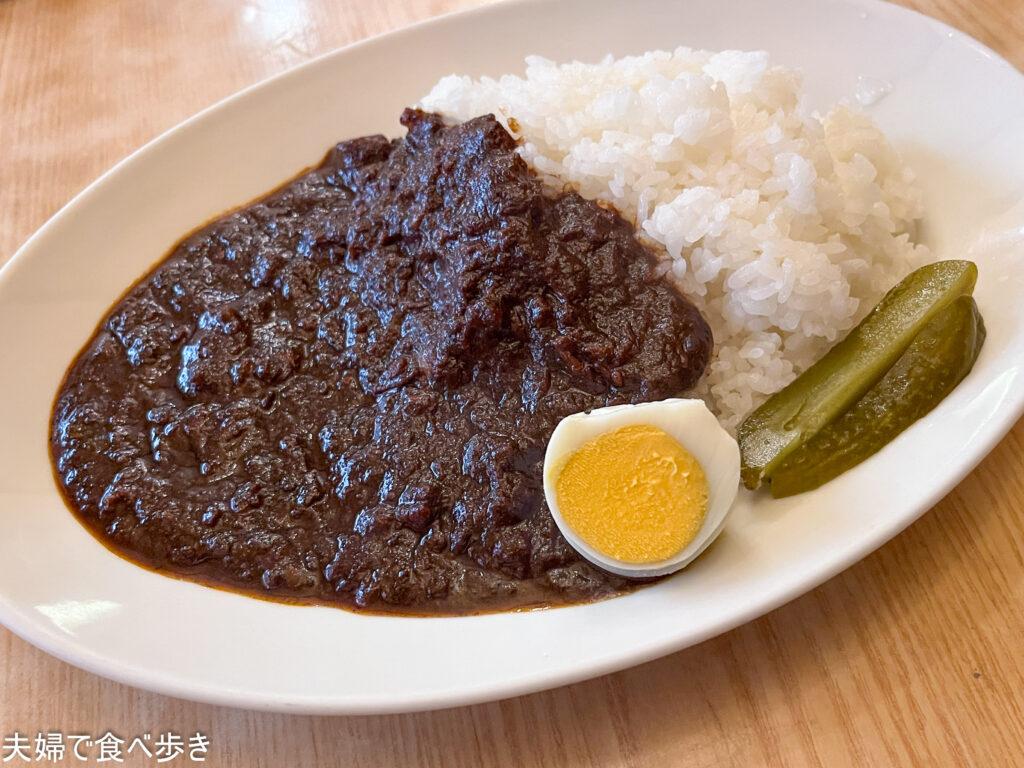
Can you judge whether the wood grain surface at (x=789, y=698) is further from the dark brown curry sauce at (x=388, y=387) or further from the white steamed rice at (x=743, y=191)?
the white steamed rice at (x=743, y=191)

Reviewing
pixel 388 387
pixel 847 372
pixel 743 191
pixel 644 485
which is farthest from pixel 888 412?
pixel 388 387

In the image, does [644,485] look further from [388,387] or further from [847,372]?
[388,387]

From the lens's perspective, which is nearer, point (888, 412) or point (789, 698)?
point (789, 698)

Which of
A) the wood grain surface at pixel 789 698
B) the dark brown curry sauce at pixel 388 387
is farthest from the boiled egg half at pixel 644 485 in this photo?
the wood grain surface at pixel 789 698

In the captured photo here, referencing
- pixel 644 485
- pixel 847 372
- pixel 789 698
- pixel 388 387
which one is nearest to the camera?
pixel 789 698

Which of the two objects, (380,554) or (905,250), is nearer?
(380,554)

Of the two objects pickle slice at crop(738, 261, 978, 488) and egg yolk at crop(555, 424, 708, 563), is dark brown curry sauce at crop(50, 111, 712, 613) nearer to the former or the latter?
egg yolk at crop(555, 424, 708, 563)

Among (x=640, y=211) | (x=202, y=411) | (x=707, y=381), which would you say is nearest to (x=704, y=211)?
(x=640, y=211)

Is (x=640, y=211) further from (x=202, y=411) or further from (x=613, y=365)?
(x=202, y=411)
